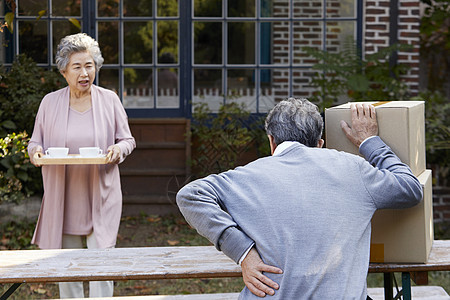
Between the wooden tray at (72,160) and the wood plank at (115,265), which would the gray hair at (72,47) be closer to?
the wooden tray at (72,160)

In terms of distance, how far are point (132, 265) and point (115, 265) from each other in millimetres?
75

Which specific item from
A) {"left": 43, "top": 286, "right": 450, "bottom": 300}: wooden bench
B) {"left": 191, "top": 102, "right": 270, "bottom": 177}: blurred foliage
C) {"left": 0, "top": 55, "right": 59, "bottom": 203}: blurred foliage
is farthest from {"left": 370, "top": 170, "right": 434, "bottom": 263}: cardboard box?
{"left": 0, "top": 55, "right": 59, "bottom": 203}: blurred foliage

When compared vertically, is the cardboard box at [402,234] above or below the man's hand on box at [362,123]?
below

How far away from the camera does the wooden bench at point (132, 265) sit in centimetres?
293

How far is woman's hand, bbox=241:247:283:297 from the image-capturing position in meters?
2.42

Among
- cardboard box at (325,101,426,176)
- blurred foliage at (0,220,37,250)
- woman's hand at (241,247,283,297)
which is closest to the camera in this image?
woman's hand at (241,247,283,297)

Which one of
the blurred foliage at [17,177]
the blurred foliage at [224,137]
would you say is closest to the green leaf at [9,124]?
the blurred foliage at [17,177]

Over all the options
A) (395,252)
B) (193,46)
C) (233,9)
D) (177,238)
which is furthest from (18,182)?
(395,252)

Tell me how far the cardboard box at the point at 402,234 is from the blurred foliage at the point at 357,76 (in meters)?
3.88

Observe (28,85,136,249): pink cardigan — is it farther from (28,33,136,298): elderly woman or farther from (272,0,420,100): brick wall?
(272,0,420,100): brick wall

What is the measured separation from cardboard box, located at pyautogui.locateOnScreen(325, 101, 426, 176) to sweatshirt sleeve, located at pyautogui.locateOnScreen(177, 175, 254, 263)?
0.68 m

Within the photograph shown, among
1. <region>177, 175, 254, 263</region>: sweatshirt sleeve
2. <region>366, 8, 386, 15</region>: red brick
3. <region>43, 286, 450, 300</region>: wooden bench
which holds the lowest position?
<region>43, 286, 450, 300</region>: wooden bench

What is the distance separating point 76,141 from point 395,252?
199 centimetres

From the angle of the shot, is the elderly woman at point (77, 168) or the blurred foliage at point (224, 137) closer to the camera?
the elderly woman at point (77, 168)
